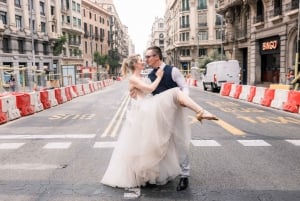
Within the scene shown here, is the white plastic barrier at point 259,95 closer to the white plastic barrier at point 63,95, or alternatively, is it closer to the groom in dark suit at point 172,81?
the white plastic barrier at point 63,95

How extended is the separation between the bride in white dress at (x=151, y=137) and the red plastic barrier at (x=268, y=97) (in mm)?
12416

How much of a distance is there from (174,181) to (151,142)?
96 cm

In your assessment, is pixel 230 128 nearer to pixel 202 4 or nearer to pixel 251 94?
pixel 251 94

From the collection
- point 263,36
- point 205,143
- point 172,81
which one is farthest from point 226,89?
point 172,81

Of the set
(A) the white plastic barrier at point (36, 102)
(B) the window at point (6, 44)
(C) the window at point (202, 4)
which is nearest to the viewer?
(A) the white plastic barrier at point (36, 102)

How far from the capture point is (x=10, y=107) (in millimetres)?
13359

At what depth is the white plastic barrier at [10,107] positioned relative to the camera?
1279cm

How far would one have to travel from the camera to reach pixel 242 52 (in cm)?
3997

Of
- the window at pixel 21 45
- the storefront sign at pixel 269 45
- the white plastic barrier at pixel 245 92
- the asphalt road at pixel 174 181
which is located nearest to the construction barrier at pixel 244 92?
the white plastic barrier at pixel 245 92

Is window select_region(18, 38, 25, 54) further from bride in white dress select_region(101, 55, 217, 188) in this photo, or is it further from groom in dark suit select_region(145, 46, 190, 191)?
bride in white dress select_region(101, 55, 217, 188)

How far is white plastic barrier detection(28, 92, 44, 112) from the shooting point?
15.5 m

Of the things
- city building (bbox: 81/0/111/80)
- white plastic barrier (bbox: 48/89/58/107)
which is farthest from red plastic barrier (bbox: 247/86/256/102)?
city building (bbox: 81/0/111/80)

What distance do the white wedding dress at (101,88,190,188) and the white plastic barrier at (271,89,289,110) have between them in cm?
1121

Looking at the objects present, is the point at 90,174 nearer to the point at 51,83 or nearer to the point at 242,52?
the point at 51,83
